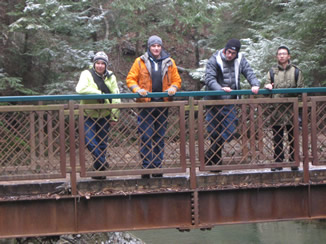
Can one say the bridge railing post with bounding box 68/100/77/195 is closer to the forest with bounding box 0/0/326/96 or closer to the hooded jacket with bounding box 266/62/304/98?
the hooded jacket with bounding box 266/62/304/98

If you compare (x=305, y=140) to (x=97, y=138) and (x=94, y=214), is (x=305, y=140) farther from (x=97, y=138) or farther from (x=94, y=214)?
(x=94, y=214)

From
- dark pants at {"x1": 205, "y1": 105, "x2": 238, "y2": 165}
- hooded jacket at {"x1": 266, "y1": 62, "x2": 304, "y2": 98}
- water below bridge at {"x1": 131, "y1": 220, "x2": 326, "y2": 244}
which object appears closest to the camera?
dark pants at {"x1": 205, "y1": 105, "x2": 238, "y2": 165}

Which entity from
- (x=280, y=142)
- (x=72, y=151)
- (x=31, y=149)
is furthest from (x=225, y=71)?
(x=31, y=149)

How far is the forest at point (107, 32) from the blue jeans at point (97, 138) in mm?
6286

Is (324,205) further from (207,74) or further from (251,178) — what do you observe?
(207,74)

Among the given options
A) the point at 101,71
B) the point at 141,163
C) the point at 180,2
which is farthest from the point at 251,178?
the point at 180,2

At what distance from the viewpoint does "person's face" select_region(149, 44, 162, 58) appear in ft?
22.2

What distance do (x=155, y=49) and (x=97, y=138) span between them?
154cm

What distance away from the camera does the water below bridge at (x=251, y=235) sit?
1393 cm

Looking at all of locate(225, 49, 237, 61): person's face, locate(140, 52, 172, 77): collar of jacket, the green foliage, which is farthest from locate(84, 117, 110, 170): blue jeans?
the green foliage

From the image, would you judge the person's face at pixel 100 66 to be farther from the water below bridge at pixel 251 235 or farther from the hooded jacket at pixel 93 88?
the water below bridge at pixel 251 235

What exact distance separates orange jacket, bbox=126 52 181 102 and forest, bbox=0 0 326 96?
5685 millimetres

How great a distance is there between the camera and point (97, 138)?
272 inches

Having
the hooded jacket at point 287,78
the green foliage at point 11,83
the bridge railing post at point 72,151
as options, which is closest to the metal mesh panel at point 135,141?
the bridge railing post at point 72,151
